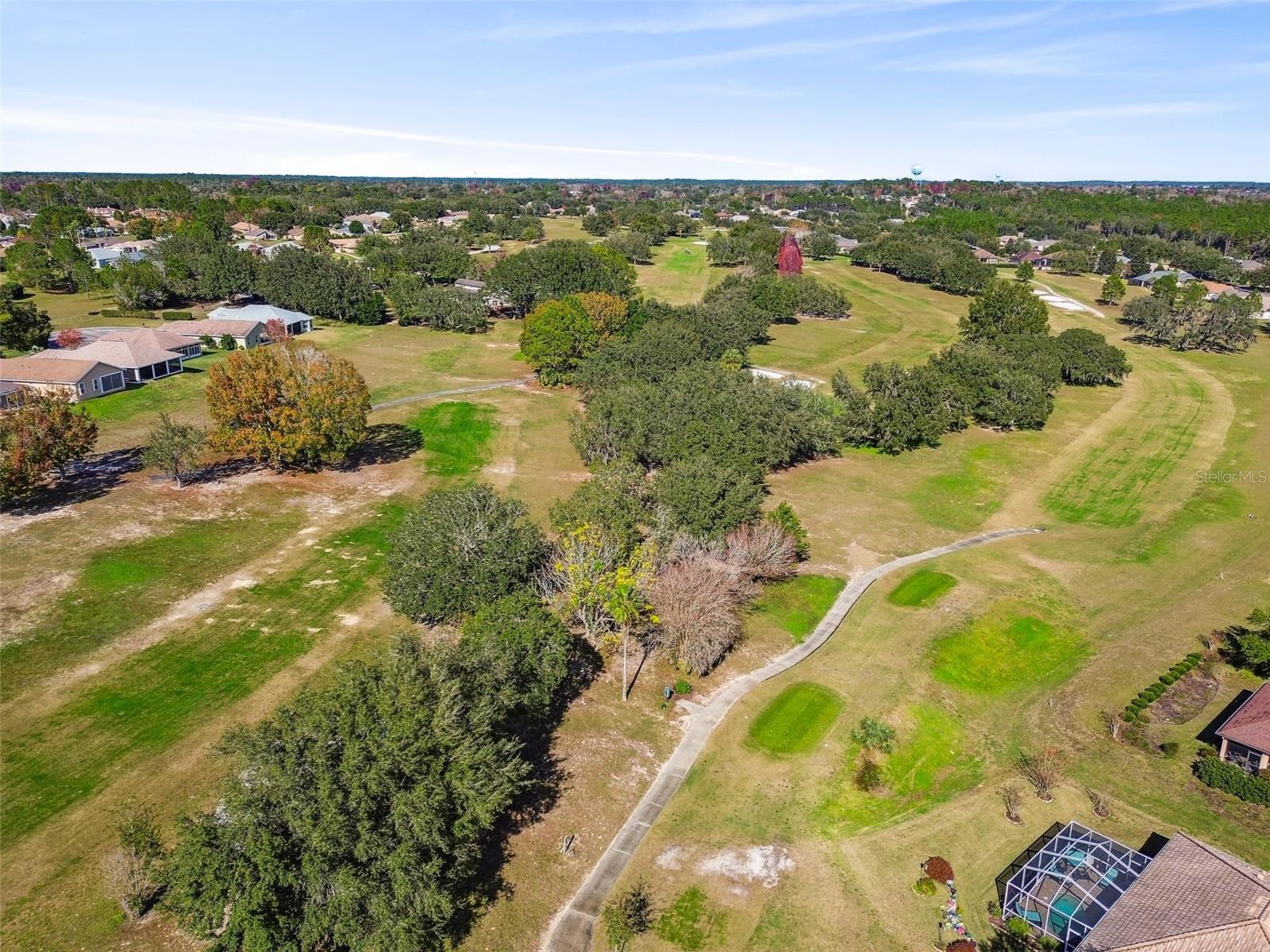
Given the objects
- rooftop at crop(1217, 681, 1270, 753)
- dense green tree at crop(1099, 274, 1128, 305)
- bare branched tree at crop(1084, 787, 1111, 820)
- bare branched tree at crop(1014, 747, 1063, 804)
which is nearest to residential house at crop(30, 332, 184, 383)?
bare branched tree at crop(1014, 747, 1063, 804)

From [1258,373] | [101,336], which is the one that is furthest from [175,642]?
[1258,373]

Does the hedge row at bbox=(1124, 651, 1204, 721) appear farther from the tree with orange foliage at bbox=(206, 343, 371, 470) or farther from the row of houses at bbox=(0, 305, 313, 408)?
the row of houses at bbox=(0, 305, 313, 408)

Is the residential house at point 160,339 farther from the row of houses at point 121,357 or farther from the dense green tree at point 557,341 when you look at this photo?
the dense green tree at point 557,341

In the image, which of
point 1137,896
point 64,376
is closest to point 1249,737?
point 1137,896

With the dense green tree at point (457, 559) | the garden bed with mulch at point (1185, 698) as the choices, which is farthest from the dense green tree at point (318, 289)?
the garden bed with mulch at point (1185, 698)

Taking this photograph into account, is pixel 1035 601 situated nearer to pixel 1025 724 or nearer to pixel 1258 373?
pixel 1025 724

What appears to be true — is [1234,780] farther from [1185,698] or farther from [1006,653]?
[1006,653]
